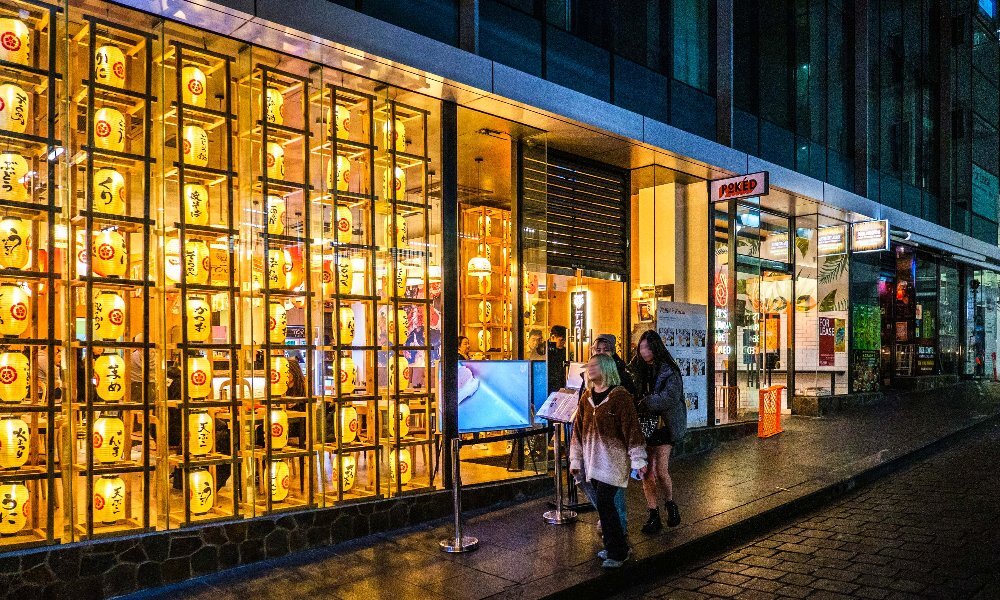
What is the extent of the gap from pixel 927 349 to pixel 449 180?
2314 cm

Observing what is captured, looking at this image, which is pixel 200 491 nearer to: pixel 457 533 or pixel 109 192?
pixel 457 533

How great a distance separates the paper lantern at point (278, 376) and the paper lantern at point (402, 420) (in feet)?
4.34

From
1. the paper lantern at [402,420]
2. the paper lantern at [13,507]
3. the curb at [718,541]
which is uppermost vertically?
the paper lantern at [402,420]

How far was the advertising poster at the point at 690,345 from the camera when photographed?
12.7m

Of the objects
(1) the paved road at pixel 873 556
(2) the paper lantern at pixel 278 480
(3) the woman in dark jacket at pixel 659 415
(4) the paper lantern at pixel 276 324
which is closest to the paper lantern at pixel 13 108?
(4) the paper lantern at pixel 276 324

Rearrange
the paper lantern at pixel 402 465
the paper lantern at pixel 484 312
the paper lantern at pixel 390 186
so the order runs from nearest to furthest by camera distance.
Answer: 1. the paper lantern at pixel 402 465
2. the paper lantern at pixel 390 186
3. the paper lantern at pixel 484 312

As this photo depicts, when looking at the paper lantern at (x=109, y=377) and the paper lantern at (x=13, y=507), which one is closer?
the paper lantern at (x=13, y=507)

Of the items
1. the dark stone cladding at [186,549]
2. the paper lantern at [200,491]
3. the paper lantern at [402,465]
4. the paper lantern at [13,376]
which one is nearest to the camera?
the dark stone cladding at [186,549]

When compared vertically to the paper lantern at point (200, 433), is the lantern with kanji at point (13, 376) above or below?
above

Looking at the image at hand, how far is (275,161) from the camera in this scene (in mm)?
7742

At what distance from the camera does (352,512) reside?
777 cm

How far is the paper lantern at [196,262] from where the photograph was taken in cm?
706

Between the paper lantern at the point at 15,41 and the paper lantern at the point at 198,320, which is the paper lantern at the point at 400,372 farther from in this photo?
the paper lantern at the point at 15,41

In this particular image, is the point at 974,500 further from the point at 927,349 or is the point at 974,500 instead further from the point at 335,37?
the point at 927,349
